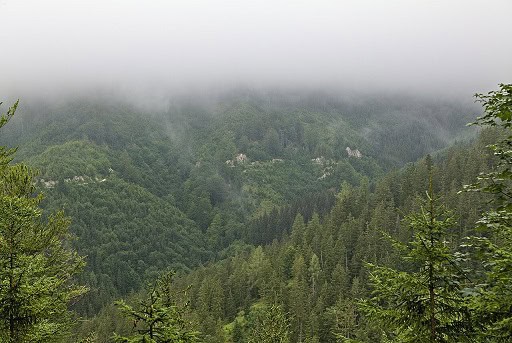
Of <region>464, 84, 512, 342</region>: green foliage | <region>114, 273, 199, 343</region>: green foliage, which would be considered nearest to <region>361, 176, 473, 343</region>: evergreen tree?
<region>464, 84, 512, 342</region>: green foliage

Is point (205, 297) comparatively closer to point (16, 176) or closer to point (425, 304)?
point (16, 176)

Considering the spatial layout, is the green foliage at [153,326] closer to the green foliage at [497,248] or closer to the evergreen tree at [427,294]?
the evergreen tree at [427,294]

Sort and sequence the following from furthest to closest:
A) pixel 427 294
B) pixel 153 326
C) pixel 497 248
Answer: pixel 427 294 < pixel 153 326 < pixel 497 248

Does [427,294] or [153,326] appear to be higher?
[427,294]

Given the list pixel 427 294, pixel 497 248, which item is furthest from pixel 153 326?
pixel 497 248

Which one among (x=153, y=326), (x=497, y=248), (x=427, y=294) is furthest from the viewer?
(x=427, y=294)

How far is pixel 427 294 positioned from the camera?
10.8 m

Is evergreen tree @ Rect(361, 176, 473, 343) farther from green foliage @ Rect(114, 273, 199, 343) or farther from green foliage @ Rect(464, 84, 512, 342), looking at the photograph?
green foliage @ Rect(114, 273, 199, 343)

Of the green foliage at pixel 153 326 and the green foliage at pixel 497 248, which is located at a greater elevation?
the green foliage at pixel 497 248

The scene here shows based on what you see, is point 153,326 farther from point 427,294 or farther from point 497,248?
point 497,248

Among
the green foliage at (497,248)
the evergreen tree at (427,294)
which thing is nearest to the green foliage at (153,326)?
the evergreen tree at (427,294)

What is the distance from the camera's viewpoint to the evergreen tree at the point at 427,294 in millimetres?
10484

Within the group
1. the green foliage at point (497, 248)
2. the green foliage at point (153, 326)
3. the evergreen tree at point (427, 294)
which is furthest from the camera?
the evergreen tree at point (427, 294)

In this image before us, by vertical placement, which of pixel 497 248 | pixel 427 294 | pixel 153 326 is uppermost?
pixel 497 248
